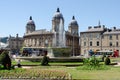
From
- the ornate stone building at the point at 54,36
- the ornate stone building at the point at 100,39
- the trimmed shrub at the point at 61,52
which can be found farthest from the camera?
the ornate stone building at the point at 54,36

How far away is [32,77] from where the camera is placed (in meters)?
23.5

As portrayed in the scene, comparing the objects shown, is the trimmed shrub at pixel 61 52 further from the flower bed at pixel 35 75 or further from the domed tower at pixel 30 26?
the domed tower at pixel 30 26

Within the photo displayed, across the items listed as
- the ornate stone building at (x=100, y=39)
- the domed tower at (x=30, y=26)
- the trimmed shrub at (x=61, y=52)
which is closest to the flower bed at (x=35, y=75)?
the trimmed shrub at (x=61, y=52)

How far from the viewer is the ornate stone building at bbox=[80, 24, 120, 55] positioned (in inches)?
4097

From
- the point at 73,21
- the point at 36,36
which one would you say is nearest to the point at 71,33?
the point at 73,21

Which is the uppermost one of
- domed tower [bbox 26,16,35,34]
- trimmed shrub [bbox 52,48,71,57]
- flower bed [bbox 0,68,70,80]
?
domed tower [bbox 26,16,35,34]

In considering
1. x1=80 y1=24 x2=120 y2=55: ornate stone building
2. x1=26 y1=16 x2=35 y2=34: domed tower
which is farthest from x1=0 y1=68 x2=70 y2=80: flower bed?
x1=26 y1=16 x2=35 y2=34: domed tower

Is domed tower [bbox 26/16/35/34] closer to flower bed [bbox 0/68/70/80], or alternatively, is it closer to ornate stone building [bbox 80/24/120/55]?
ornate stone building [bbox 80/24/120/55]

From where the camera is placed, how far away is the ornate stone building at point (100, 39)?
104062mm

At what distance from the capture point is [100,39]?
107500mm

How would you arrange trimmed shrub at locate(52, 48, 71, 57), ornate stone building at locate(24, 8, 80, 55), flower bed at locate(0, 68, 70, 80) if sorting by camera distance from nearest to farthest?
1. flower bed at locate(0, 68, 70, 80)
2. trimmed shrub at locate(52, 48, 71, 57)
3. ornate stone building at locate(24, 8, 80, 55)

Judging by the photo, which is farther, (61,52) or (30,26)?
(30,26)

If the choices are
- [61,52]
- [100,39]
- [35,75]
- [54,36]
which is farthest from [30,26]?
[35,75]

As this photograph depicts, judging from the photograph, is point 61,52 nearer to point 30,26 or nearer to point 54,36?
point 54,36
